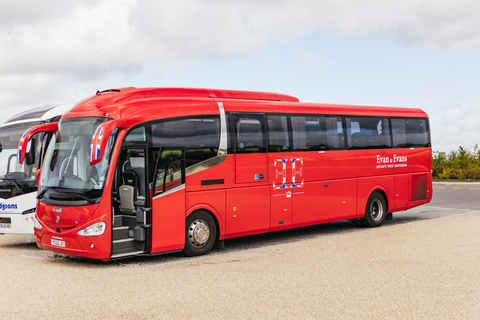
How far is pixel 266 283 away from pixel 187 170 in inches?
131

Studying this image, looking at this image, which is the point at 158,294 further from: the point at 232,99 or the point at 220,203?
the point at 232,99

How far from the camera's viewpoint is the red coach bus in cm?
1006

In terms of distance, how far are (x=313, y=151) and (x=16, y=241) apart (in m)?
7.75

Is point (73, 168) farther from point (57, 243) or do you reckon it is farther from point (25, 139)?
point (57, 243)

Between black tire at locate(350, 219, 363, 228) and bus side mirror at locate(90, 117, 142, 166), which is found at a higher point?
bus side mirror at locate(90, 117, 142, 166)

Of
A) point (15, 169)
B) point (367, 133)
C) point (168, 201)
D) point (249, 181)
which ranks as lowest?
point (168, 201)

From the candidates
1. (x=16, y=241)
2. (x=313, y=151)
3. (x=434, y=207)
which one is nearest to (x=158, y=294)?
(x=313, y=151)

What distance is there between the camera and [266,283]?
27.7 feet

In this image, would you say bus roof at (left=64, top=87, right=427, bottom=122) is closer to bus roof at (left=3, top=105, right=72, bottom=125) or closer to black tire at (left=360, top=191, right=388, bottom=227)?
bus roof at (left=3, top=105, right=72, bottom=125)

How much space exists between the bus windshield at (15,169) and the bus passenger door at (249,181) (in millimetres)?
4492

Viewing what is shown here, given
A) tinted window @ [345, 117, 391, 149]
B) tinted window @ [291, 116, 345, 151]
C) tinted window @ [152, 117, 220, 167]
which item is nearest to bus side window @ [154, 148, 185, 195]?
tinted window @ [152, 117, 220, 167]

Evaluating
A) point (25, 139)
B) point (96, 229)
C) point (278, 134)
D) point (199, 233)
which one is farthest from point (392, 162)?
point (25, 139)

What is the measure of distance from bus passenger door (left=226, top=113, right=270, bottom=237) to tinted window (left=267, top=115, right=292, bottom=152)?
21cm

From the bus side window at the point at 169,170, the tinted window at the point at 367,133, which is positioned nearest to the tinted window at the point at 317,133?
the tinted window at the point at 367,133
